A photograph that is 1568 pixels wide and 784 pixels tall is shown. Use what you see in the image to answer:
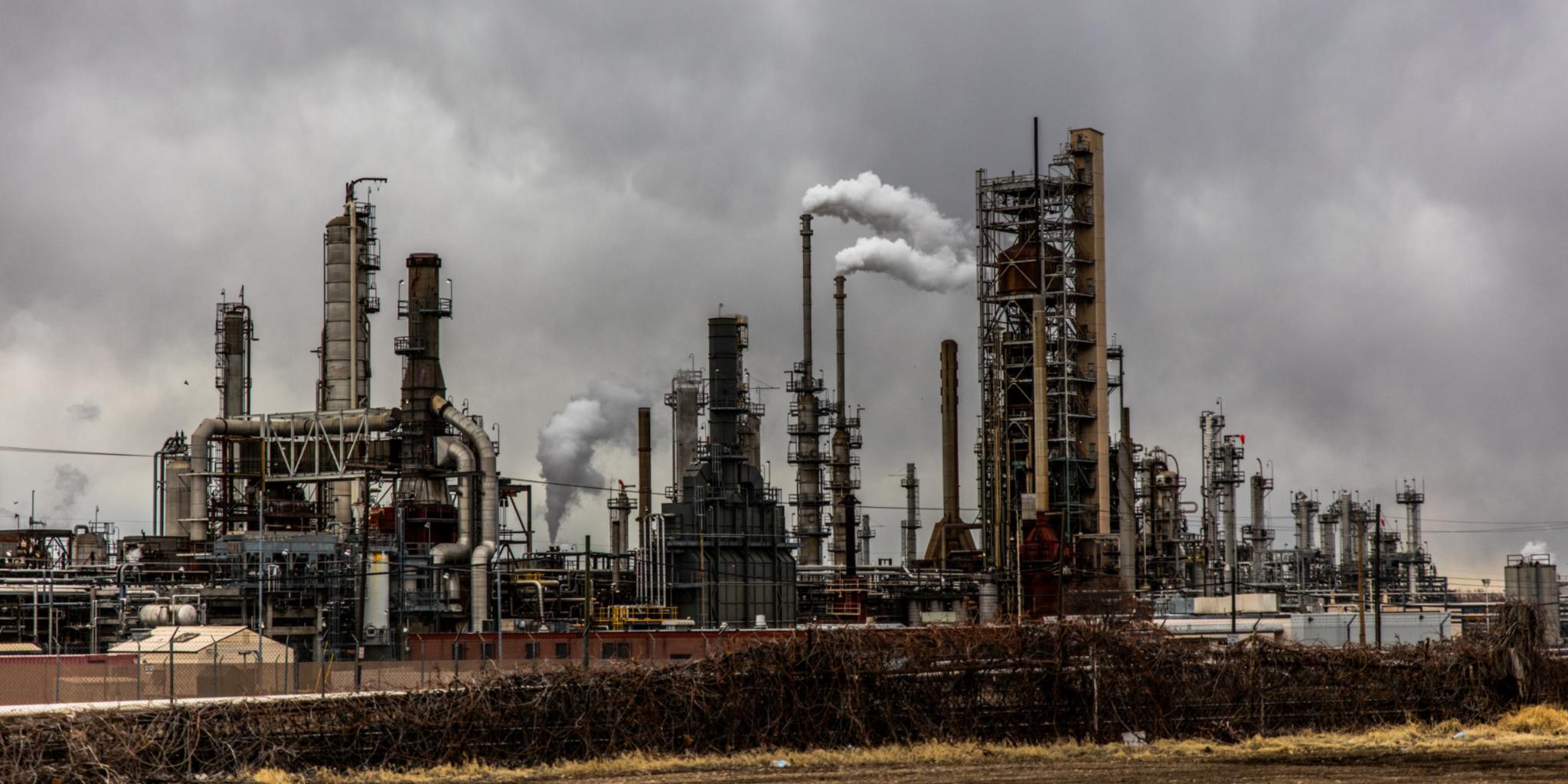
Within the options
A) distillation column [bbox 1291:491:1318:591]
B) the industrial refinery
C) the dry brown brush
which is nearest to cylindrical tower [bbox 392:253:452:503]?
the industrial refinery

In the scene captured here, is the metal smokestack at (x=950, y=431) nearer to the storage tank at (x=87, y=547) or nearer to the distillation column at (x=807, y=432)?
the distillation column at (x=807, y=432)

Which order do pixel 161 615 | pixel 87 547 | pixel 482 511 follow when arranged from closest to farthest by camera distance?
pixel 161 615
pixel 482 511
pixel 87 547

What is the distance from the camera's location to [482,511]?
2453 inches

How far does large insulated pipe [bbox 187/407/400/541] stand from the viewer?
206ft

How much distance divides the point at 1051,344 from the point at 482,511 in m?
23.5

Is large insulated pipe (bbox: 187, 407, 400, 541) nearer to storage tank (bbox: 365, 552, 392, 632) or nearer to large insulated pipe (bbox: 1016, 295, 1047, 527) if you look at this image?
storage tank (bbox: 365, 552, 392, 632)

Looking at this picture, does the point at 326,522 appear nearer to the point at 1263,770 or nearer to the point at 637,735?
the point at 637,735

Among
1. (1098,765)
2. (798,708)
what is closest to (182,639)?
(798,708)

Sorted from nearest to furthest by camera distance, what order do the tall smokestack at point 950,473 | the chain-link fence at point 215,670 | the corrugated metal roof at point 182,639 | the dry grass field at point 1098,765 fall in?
1. the dry grass field at point 1098,765
2. the chain-link fence at point 215,670
3. the corrugated metal roof at point 182,639
4. the tall smokestack at point 950,473

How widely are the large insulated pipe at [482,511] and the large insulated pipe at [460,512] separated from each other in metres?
0.40

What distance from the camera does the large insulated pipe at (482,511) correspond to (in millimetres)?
61406

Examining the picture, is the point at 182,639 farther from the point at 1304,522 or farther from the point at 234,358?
the point at 1304,522

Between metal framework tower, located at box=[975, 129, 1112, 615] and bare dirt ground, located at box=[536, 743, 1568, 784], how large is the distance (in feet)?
125

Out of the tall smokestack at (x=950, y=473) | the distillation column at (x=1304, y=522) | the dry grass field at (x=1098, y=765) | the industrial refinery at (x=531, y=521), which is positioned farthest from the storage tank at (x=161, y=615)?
the distillation column at (x=1304, y=522)
